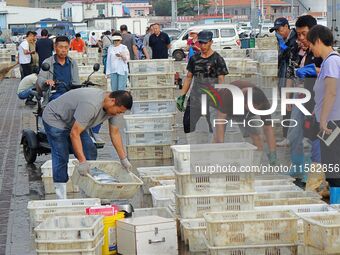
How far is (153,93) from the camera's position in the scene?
17219 millimetres

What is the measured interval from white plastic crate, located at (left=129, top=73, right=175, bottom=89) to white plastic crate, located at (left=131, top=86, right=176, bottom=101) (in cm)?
8

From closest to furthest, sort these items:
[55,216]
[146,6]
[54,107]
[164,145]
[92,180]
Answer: [55,216] < [92,180] < [54,107] < [164,145] < [146,6]

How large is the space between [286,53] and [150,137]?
253 centimetres

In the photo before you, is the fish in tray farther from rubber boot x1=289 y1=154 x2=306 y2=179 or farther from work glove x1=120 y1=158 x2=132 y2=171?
rubber boot x1=289 y1=154 x2=306 y2=179

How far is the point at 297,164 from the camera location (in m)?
12.5

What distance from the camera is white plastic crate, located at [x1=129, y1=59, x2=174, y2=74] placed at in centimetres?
1725

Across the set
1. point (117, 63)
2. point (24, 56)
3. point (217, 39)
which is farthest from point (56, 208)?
point (217, 39)

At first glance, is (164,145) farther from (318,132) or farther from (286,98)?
(318,132)

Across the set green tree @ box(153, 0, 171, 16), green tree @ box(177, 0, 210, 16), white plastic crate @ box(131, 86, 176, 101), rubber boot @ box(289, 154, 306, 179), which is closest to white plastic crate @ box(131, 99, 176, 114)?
white plastic crate @ box(131, 86, 176, 101)

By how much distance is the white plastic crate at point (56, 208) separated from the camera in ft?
31.2

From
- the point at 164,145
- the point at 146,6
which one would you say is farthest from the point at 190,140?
the point at 146,6

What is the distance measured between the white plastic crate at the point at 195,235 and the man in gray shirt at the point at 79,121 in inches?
51.5

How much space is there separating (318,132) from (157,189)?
187cm

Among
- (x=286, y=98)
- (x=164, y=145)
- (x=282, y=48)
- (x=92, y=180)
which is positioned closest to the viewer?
(x=92, y=180)
